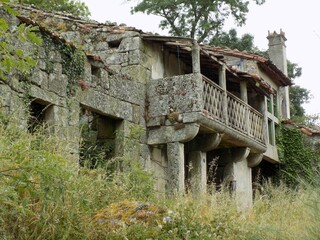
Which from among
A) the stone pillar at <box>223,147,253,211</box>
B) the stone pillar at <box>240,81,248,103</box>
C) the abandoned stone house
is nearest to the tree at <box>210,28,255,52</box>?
the abandoned stone house

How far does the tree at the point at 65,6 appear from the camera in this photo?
69.0 feet

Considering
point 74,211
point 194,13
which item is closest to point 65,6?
point 194,13

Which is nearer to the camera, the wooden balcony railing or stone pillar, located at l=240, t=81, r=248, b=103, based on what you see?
the wooden balcony railing

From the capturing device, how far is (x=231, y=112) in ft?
46.9

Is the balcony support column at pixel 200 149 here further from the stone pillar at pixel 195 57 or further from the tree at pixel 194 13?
the tree at pixel 194 13

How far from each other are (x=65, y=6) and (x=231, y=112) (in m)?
10.4

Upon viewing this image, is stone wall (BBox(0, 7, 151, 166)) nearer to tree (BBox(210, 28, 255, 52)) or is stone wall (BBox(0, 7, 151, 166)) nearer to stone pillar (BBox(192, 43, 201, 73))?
stone pillar (BBox(192, 43, 201, 73))

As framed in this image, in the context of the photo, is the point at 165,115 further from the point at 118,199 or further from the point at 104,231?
the point at 104,231

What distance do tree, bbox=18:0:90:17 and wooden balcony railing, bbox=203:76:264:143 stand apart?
27.4 ft

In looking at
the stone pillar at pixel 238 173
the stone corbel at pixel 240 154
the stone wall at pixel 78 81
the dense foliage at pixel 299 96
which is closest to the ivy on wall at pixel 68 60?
the stone wall at pixel 78 81

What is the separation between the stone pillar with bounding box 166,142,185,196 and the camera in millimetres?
12250

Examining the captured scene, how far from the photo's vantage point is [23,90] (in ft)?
30.3

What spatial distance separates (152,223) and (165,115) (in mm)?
6334

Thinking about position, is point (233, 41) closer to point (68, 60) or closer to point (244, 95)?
point (244, 95)
